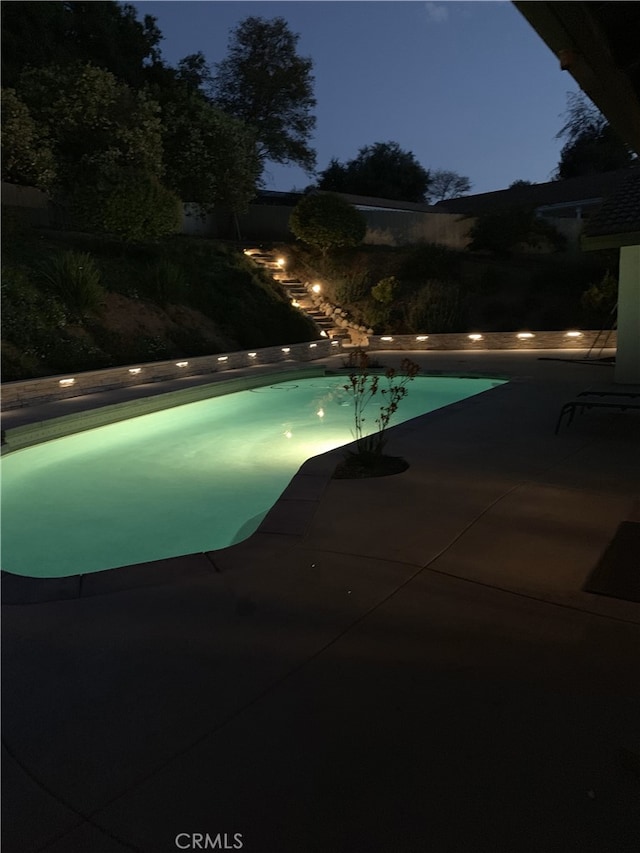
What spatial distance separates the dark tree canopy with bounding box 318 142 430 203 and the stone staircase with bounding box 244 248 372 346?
2045 centimetres

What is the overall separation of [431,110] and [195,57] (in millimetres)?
51085

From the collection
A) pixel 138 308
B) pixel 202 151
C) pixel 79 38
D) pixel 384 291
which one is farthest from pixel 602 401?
pixel 79 38

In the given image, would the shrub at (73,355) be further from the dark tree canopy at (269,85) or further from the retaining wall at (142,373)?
the dark tree canopy at (269,85)

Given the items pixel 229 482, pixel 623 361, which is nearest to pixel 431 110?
pixel 623 361

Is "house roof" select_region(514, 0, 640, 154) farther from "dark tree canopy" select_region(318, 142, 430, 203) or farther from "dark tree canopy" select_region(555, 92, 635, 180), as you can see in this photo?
"dark tree canopy" select_region(318, 142, 430, 203)

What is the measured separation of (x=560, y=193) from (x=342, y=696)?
30.7 metres

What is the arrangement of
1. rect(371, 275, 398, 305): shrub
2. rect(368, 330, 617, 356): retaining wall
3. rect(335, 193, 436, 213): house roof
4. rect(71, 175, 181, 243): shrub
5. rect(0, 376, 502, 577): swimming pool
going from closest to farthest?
rect(0, 376, 502, 577): swimming pool < rect(71, 175, 181, 243): shrub < rect(368, 330, 617, 356): retaining wall < rect(371, 275, 398, 305): shrub < rect(335, 193, 436, 213): house roof

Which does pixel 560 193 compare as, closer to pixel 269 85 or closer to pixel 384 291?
pixel 269 85

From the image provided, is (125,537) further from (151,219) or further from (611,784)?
(151,219)

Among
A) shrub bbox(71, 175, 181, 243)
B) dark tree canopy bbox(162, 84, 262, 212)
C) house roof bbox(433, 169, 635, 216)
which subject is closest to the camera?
shrub bbox(71, 175, 181, 243)

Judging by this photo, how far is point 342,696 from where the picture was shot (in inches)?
102

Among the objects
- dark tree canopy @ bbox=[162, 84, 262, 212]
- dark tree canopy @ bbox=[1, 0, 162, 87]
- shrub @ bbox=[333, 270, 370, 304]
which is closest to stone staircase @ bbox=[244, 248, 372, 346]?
shrub @ bbox=[333, 270, 370, 304]

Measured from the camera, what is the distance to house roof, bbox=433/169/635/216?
2725cm

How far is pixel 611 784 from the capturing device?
2.09 meters
